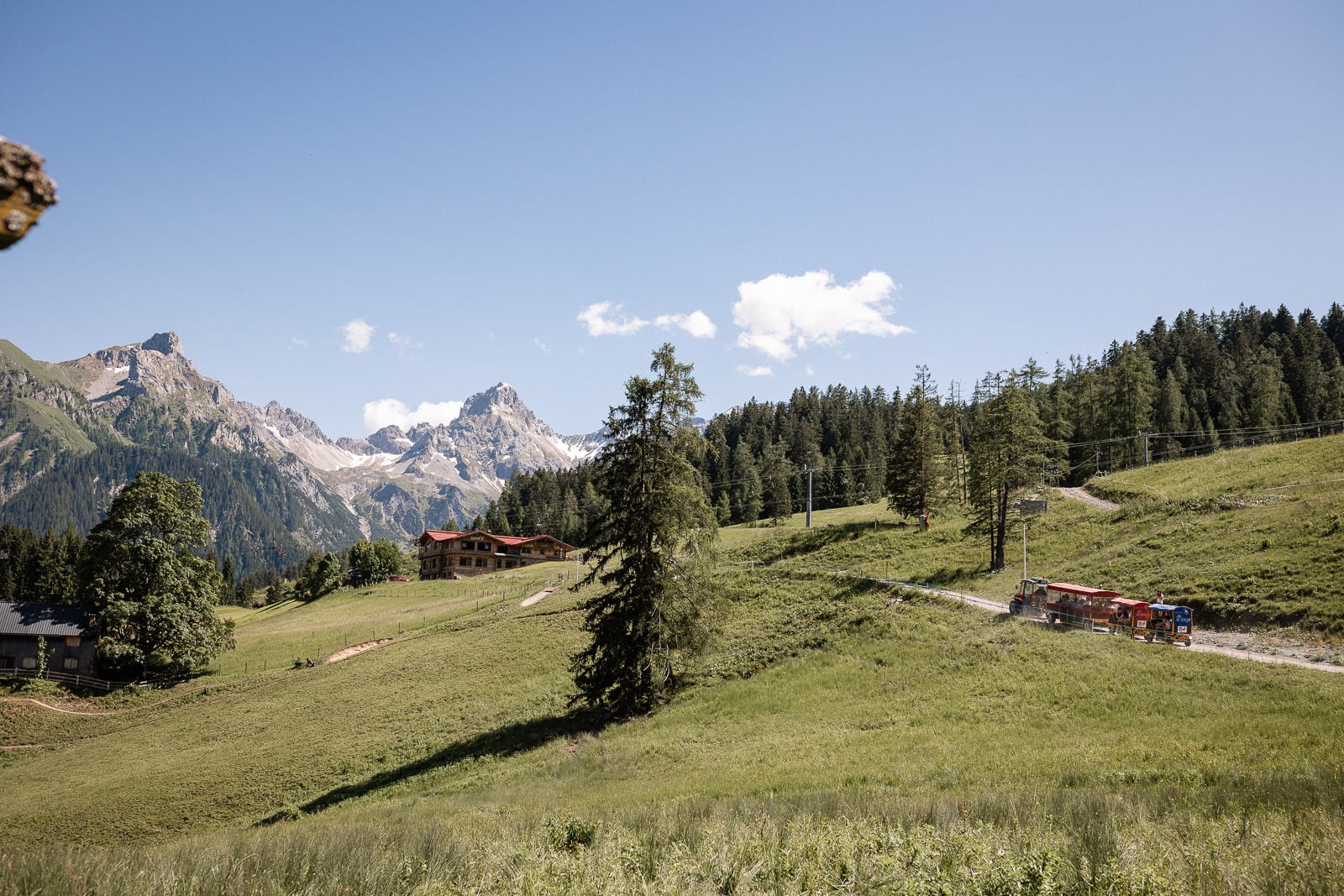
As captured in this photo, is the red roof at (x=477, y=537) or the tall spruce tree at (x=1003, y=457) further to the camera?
the red roof at (x=477, y=537)

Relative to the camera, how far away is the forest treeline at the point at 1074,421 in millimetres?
89688

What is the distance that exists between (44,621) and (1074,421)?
125 m

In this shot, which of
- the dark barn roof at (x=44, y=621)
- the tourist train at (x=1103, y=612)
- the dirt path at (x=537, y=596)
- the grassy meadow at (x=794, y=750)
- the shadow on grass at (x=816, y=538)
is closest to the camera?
the grassy meadow at (x=794, y=750)

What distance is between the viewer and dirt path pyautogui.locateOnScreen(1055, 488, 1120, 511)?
61.3m

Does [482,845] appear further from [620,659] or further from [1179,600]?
[1179,600]

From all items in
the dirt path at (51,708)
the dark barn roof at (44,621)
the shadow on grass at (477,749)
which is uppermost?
the dark barn roof at (44,621)

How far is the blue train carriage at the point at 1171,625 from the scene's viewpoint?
2954cm

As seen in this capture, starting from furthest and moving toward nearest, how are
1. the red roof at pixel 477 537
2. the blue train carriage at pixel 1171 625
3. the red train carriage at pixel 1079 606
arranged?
1. the red roof at pixel 477 537
2. the red train carriage at pixel 1079 606
3. the blue train carriage at pixel 1171 625

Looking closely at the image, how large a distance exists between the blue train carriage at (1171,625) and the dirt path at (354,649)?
51.3 m

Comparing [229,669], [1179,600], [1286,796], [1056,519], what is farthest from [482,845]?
[1056,519]

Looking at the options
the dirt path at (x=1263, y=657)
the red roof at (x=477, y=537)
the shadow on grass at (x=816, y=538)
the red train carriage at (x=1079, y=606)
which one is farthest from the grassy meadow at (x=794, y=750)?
the red roof at (x=477, y=537)

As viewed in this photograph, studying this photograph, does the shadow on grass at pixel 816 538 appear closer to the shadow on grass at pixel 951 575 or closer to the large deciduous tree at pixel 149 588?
the shadow on grass at pixel 951 575

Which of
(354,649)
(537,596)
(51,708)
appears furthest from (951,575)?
(51,708)

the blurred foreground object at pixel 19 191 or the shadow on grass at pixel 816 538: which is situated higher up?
the blurred foreground object at pixel 19 191
